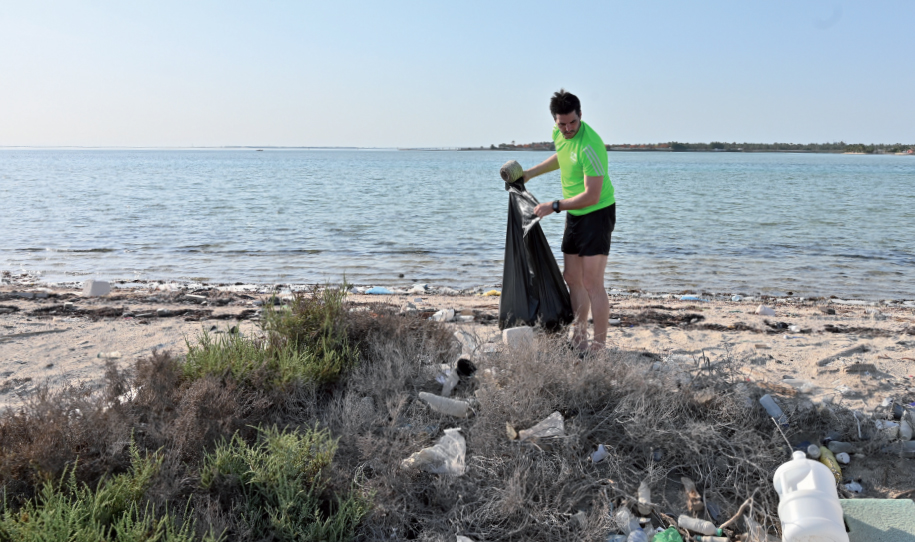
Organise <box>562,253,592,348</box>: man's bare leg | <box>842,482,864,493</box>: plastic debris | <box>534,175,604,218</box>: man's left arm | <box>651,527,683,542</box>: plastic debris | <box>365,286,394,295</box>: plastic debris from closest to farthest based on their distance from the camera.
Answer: <box>651,527,683,542</box>: plastic debris → <box>842,482,864,493</box>: plastic debris → <box>534,175,604,218</box>: man's left arm → <box>562,253,592,348</box>: man's bare leg → <box>365,286,394,295</box>: plastic debris

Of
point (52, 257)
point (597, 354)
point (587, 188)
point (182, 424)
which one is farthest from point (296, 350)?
point (52, 257)

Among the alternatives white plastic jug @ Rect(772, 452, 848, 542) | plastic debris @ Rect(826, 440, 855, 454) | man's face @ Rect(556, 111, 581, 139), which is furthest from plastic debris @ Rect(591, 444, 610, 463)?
man's face @ Rect(556, 111, 581, 139)

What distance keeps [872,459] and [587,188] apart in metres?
2.20

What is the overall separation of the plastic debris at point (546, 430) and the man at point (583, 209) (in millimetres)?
991

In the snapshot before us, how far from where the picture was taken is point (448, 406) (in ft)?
11.0

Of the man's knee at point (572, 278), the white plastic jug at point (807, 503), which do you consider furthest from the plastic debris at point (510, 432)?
the man's knee at point (572, 278)

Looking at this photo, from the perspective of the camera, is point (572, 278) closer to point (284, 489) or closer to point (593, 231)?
point (593, 231)

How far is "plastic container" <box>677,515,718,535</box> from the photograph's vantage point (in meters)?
2.71

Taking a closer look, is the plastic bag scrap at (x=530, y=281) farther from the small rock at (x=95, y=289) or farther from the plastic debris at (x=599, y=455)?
the small rock at (x=95, y=289)

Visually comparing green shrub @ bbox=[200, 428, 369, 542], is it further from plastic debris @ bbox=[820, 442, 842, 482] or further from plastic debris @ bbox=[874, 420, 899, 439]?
plastic debris @ bbox=[874, 420, 899, 439]

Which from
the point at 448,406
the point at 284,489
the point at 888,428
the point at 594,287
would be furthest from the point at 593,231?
the point at 284,489

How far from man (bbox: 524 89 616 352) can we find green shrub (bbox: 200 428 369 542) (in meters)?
2.02

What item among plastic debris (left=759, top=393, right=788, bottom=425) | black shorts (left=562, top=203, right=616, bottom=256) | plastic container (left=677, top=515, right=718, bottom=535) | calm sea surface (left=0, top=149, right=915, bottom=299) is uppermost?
black shorts (left=562, top=203, right=616, bottom=256)

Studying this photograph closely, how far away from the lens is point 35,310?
265 inches
